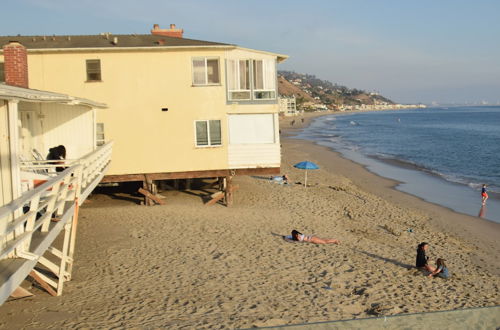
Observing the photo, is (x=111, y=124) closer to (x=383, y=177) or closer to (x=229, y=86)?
(x=229, y=86)

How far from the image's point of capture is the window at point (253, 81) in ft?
67.1

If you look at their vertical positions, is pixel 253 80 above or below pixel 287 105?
below


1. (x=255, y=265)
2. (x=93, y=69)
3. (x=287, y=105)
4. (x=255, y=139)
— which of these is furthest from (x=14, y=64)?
(x=287, y=105)

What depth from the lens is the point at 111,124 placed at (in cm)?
2033

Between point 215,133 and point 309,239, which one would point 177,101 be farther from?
point 309,239

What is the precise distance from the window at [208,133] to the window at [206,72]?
1.74 m

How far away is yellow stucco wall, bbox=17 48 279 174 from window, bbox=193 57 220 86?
9.2 inches

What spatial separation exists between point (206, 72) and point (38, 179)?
447 inches

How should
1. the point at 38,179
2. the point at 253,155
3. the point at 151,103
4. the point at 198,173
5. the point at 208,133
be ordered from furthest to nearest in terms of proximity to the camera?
the point at 198,173, the point at 253,155, the point at 208,133, the point at 151,103, the point at 38,179

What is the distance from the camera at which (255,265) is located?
13.7m

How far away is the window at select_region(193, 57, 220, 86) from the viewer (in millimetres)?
20344

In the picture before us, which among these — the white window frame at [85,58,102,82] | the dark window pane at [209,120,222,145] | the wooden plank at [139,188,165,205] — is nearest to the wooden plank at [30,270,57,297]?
the wooden plank at [139,188,165,205]

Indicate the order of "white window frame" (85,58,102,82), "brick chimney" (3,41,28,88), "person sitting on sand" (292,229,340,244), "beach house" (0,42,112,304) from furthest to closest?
"white window frame" (85,58,102,82), "person sitting on sand" (292,229,340,244), "brick chimney" (3,41,28,88), "beach house" (0,42,112,304)

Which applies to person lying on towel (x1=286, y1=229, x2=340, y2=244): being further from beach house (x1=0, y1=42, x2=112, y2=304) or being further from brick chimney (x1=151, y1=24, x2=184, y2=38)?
brick chimney (x1=151, y1=24, x2=184, y2=38)
